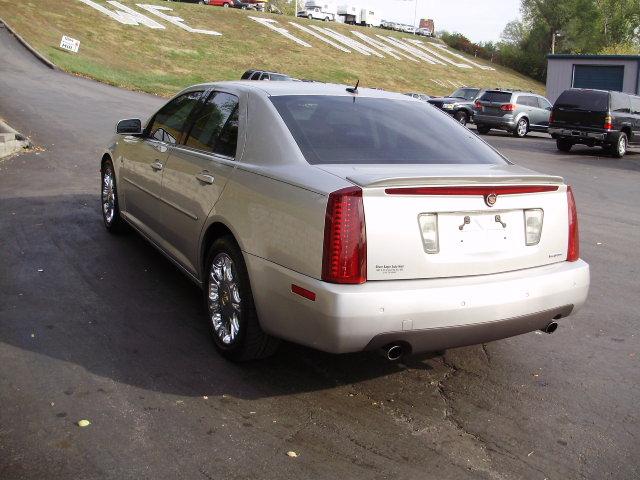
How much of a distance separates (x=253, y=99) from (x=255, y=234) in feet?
3.58

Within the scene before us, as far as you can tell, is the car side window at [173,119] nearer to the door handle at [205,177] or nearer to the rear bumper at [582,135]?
the door handle at [205,177]

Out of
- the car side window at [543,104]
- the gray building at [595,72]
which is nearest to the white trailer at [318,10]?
the gray building at [595,72]

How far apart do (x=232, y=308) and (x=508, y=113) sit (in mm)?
24481

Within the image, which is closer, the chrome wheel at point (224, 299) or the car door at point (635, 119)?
the chrome wheel at point (224, 299)

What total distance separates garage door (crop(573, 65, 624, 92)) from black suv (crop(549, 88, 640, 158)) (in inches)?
701

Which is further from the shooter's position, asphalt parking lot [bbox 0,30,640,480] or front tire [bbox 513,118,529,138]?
front tire [bbox 513,118,529,138]

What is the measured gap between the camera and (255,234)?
4.12 metres

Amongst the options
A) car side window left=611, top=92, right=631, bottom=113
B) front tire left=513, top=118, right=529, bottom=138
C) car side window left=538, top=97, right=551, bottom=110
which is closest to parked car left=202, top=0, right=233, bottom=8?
car side window left=538, top=97, right=551, bottom=110

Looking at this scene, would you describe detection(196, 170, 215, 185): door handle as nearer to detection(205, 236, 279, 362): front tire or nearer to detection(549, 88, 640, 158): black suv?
detection(205, 236, 279, 362): front tire

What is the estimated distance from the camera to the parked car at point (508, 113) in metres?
27.2

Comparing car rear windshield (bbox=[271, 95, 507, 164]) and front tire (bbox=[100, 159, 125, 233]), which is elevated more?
car rear windshield (bbox=[271, 95, 507, 164])

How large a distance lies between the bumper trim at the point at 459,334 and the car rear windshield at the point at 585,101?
17730mm

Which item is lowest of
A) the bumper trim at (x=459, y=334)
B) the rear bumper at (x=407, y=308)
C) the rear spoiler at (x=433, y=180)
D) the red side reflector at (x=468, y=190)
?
the bumper trim at (x=459, y=334)

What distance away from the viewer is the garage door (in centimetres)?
3766
